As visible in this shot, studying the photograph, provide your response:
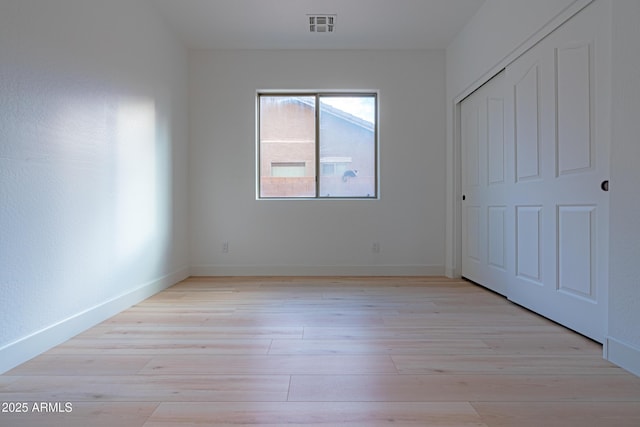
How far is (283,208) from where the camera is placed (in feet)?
13.9

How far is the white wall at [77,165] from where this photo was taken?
176 cm

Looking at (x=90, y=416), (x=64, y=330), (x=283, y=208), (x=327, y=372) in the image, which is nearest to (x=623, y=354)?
(x=327, y=372)

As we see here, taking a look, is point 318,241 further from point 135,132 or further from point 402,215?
point 135,132

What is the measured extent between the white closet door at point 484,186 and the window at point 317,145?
106cm

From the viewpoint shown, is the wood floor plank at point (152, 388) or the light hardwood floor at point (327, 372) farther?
the wood floor plank at point (152, 388)

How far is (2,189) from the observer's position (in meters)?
1.70

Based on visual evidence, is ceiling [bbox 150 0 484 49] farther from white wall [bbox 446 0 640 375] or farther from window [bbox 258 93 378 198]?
white wall [bbox 446 0 640 375]

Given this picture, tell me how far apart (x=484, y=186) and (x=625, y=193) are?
1.75m

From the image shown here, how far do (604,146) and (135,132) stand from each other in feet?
10.5

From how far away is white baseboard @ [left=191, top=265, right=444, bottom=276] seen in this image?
13.8ft

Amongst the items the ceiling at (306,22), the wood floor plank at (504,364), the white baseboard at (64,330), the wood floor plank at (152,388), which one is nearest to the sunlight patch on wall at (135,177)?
the white baseboard at (64,330)

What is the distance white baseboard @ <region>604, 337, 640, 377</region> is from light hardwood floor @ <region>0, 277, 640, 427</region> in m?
0.05

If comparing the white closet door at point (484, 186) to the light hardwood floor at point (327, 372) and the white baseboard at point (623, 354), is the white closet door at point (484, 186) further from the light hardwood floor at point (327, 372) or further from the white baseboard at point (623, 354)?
the white baseboard at point (623, 354)

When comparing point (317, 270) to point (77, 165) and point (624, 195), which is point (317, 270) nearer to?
point (77, 165)
